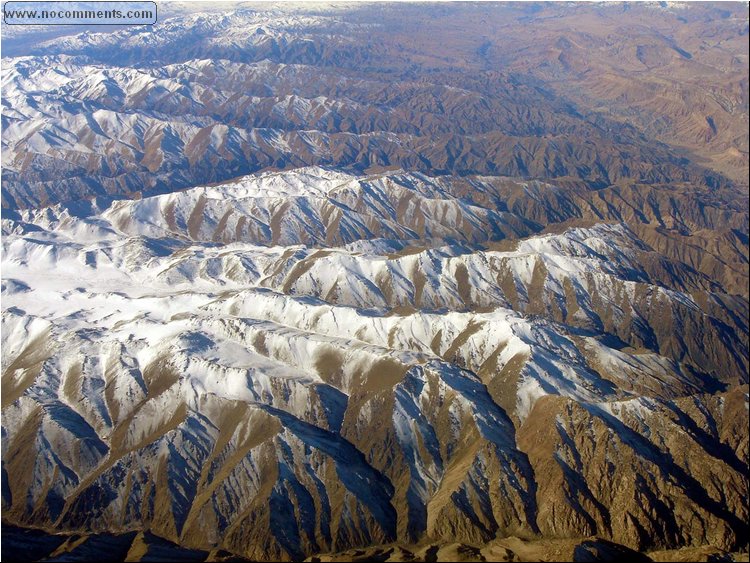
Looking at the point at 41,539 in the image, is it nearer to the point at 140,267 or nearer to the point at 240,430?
the point at 240,430

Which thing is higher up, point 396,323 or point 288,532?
point 396,323

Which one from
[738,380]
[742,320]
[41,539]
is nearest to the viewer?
[41,539]

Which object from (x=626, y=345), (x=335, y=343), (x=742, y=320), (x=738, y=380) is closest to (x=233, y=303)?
(x=335, y=343)

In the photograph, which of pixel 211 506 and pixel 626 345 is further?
pixel 626 345

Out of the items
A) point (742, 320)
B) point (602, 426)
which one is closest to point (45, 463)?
point (602, 426)

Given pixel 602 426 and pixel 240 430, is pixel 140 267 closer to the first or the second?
pixel 240 430

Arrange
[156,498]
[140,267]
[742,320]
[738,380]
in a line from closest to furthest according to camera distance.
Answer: [156,498]
[738,380]
[742,320]
[140,267]
